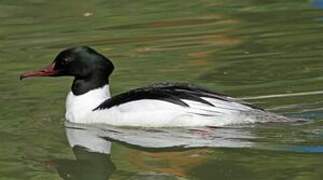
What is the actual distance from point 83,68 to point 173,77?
185cm

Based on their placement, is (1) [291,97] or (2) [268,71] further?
(2) [268,71]

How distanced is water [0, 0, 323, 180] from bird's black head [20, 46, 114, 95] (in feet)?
1.37

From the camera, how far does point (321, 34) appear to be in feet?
46.9

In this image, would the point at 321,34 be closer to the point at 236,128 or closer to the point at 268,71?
the point at 268,71

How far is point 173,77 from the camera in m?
12.4

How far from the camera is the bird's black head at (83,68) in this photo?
35.4 feet

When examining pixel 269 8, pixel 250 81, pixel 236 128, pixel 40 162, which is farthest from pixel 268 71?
pixel 269 8

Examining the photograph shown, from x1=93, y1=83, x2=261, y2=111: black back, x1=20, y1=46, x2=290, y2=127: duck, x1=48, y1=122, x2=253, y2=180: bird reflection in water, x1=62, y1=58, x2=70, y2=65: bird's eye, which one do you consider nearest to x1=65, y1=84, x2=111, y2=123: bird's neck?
x1=20, y1=46, x2=290, y2=127: duck

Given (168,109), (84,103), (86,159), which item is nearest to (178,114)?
(168,109)

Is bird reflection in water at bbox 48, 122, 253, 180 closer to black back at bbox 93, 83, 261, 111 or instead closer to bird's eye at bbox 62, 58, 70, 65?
black back at bbox 93, 83, 261, 111

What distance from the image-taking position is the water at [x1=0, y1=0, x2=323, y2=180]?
896cm

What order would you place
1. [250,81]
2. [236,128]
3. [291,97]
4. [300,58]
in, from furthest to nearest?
[300,58] → [250,81] → [291,97] → [236,128]

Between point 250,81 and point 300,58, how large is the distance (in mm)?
1232

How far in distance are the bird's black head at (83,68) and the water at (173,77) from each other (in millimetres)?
418
